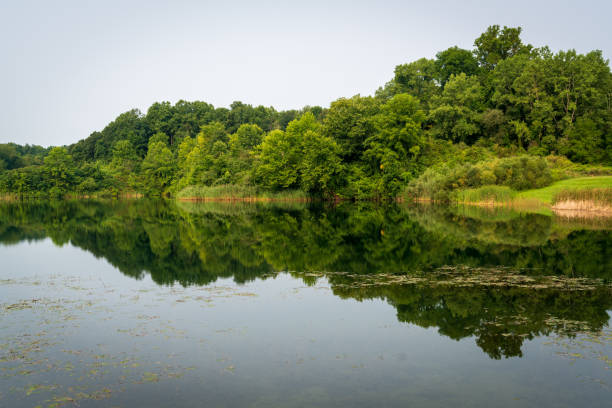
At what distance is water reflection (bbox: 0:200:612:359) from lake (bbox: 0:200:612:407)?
81 millimetres

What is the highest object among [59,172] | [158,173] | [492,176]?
[59,172]

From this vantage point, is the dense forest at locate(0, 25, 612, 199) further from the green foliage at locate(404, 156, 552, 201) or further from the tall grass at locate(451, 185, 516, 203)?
the tall grass at locate(451, 185, 516, 203)

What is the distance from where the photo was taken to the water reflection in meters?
9.54

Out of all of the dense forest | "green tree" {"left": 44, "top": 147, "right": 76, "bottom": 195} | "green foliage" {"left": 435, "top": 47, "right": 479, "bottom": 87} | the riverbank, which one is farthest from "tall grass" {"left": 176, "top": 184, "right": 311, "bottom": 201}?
"green tree" {"left": 44, "top": 147, "right": 76, "bottom": 195}

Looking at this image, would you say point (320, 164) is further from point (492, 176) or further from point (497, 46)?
point (497, 46)

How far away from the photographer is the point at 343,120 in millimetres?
62750

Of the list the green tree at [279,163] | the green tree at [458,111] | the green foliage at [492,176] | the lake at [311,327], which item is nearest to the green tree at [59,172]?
the green tree at [279,163]

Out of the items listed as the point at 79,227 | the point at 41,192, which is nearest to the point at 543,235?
the point at 79,227

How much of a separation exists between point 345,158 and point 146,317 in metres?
56.6

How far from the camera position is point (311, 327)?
9172mm

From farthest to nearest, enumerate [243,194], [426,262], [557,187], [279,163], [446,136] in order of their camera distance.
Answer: [446,136] < [243,194] < [279,163] < [557,187] < [426,262]

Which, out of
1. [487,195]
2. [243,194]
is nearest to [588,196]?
[487,195]

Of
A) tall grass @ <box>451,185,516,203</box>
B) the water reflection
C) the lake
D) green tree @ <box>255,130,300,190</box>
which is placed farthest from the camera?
green tree @ <box>255,130,300,190</box>

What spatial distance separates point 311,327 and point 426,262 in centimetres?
761
